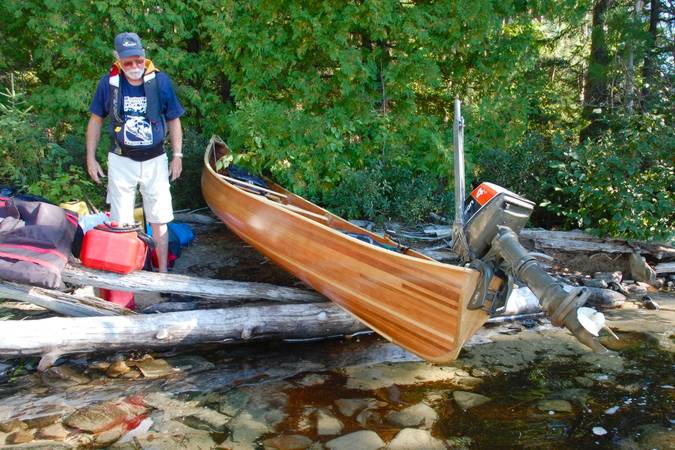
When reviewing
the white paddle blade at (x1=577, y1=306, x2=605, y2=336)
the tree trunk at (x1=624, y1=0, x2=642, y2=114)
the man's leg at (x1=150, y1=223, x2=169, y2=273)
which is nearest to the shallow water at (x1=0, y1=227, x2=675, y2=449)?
the man's leg at (x1=150, y1=223, x2=169, y2=273)

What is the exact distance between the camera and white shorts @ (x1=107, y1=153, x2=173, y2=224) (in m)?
5.11

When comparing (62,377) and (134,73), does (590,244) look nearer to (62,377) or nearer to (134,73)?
(134,73)

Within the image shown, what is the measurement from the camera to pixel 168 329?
4523 mm

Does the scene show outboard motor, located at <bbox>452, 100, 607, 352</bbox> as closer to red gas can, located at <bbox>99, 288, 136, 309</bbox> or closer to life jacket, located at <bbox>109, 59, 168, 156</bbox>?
life jacket, located at <bbox>109, 59, 168, 156</bbox>

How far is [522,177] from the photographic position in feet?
24.8

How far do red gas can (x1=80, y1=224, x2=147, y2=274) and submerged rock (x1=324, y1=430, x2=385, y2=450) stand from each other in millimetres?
2241

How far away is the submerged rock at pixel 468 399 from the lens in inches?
162

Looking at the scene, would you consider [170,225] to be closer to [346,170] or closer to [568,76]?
[346,170]

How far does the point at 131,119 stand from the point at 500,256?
10.5ft

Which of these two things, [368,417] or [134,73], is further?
[134,73]

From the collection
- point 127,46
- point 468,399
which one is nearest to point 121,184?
point 127,46

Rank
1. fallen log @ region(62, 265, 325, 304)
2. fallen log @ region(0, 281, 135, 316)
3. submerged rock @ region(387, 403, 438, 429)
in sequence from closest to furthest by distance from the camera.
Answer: submerged rock @ region(387, 403, 438, 429) → fallen log @ region(0, 281, 135, 316) → fallen log @ region(62, 265, 325, 304)

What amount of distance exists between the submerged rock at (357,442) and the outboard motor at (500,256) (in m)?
1.03

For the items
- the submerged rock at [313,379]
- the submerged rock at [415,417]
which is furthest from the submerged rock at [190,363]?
the submerged rock at [415,417]
